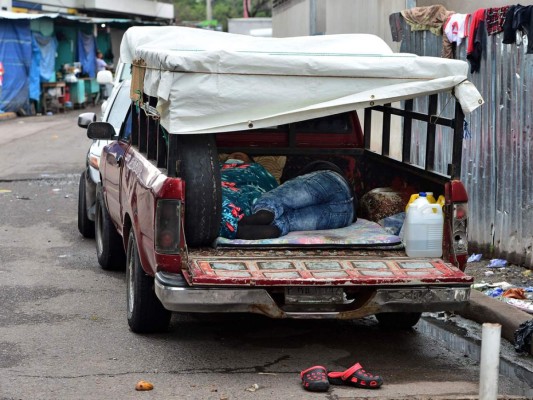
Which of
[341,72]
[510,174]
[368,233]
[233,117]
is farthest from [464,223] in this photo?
[510,174]

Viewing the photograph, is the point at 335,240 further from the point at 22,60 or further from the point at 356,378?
the point at 22,60

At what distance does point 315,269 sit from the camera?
6.24 meters

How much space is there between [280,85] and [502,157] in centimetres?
382

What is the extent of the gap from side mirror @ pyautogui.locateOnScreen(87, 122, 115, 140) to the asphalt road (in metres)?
1.37

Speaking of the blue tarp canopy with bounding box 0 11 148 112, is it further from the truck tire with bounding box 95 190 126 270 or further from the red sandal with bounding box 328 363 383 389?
the red sandal with bounding box 328 363 383 389

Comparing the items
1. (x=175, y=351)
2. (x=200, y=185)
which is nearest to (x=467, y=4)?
(x=200, y=185)

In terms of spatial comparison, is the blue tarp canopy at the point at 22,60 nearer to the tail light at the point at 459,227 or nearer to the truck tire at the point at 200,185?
the truck tire at the point at 200,185

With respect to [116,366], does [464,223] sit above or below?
above

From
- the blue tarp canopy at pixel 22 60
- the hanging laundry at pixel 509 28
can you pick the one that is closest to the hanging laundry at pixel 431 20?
the hanging laundry at pixel 509 28

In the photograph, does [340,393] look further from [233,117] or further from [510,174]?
[510,174]

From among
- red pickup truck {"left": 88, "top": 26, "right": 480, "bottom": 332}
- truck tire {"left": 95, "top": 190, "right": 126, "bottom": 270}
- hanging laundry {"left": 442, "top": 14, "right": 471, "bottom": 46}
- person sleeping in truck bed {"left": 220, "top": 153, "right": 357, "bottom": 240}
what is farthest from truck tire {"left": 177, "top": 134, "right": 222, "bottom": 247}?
hanging laundry {"left": 442, "top": 14, "right": 471, "bottom": 46}

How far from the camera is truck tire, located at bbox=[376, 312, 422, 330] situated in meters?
7.42

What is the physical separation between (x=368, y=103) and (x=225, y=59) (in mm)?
981

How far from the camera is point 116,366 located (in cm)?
631
